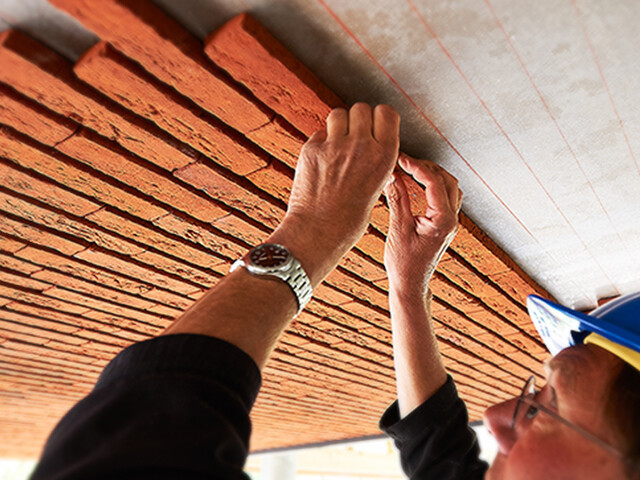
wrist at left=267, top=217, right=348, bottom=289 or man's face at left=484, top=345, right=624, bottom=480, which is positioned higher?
wrist at left=267, top=217, right=348, bottom=289

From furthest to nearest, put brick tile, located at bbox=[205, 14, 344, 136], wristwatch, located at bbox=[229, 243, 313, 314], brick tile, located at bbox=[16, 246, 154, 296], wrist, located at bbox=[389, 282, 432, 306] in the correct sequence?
brick tile, located at bbox=[16, 246, 154, 296], wrist, located at bbox=[389, 282, 432, 306], brick tile, located at bbox=[205, 14, 344, 136], wristwatch, located at bbox=[229, 243, 313, 314]

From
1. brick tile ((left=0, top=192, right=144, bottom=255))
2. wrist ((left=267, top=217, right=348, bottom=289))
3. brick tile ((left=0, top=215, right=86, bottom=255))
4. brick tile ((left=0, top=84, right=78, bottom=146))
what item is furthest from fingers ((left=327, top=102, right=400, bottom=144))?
brick tile ((left=0, top=215, right=86, bottom=255))

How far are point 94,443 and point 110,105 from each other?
4.12ft

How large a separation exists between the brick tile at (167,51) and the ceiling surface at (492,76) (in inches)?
2.6

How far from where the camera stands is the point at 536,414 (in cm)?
131

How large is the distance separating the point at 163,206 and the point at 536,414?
5.46 feet

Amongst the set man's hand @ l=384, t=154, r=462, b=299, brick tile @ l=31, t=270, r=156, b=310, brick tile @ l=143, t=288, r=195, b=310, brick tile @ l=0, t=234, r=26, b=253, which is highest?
brick tile @ l=31, t=270, r=156, b=310

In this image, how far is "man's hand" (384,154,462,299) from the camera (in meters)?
1.86

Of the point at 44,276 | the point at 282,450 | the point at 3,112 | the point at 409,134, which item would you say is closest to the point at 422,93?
the point at 409,134

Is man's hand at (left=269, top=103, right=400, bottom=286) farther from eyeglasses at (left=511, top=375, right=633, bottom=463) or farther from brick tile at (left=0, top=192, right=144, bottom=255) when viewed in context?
brick tile at (left=0, top=192, right=144, bottom=255)

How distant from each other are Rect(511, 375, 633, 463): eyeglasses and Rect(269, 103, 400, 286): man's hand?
0.66m

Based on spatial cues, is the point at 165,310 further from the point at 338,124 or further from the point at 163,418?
the point at 163,418

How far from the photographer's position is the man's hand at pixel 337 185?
110cm

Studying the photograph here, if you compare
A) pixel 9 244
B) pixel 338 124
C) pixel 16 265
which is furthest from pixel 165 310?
pixel 338 124
